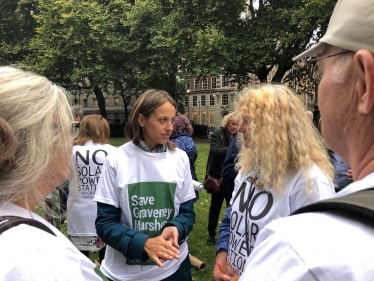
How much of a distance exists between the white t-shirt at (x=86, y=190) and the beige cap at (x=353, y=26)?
3.54 m

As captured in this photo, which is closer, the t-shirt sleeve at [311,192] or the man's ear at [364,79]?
the man's ear at [364,79]

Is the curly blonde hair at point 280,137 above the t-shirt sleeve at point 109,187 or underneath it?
above

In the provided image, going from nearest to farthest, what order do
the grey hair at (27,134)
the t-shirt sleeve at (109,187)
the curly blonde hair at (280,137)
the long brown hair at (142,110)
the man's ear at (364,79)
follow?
the man's ear at (364,79) < the grey hair at (27,134) < the curly blonde hair at (280,137) < the t-shirt sleeve at (109,187) < the long brown hair at (142,110)

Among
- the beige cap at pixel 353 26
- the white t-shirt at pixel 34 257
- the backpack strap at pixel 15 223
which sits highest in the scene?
the beige cap at pixel 353 26

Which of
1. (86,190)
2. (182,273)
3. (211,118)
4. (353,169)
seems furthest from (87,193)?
(211,118)

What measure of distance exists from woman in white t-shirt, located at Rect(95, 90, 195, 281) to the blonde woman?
44 centimetres

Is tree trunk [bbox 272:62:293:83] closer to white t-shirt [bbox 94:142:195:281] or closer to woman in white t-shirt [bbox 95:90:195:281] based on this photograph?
woman in white t-shirt [bbox 95:90:195:281]

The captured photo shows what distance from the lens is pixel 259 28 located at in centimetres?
2148

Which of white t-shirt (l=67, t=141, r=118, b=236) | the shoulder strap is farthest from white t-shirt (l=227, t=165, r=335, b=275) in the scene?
white t-shirt (l=67, t=141, r=118, b=236)

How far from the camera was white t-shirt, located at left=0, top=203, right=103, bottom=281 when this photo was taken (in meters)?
0.89

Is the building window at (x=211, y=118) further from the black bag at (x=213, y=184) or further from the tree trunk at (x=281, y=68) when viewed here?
the black bag at (x=213, y=184)

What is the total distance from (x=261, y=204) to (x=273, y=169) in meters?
0.23

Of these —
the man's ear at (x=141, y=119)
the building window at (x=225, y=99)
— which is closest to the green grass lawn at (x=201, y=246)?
the man's ear at (x=141, y=119)

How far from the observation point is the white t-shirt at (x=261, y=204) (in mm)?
1903
